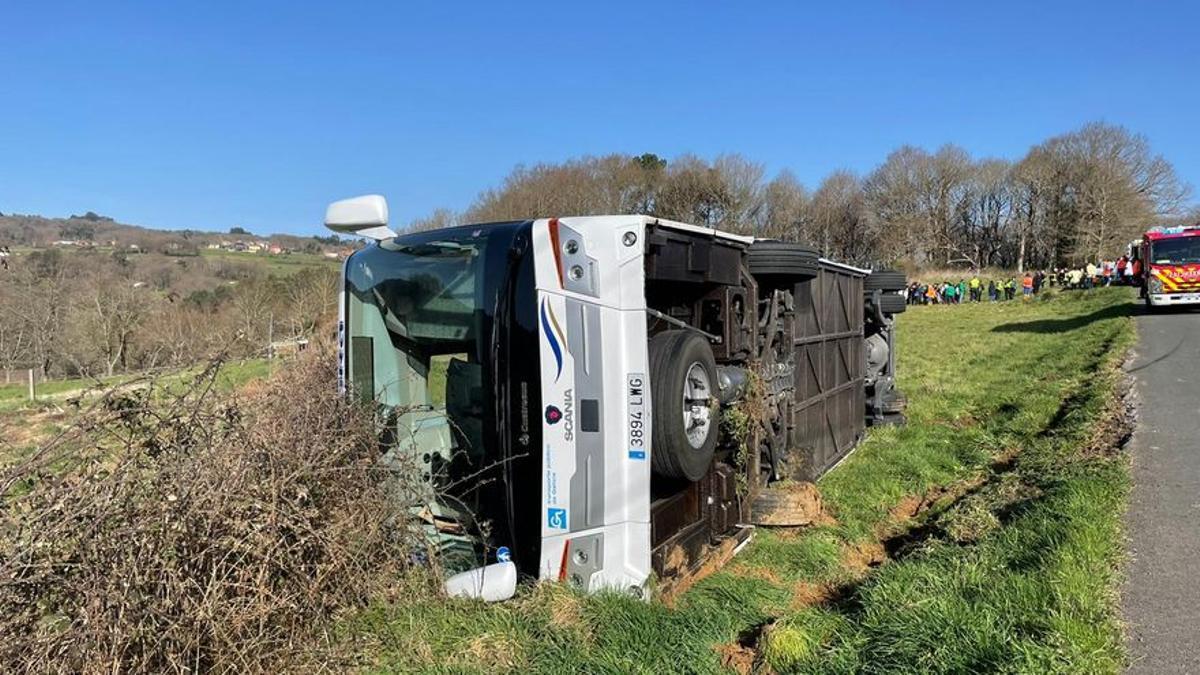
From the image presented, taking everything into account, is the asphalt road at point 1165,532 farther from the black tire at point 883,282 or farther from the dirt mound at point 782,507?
the black tire at point 883,282

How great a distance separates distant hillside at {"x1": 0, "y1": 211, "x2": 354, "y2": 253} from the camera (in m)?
33.2

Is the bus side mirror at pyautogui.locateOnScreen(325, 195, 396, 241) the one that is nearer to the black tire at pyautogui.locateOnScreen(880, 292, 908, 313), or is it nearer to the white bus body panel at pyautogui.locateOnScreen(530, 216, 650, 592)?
the white bus body panel at pyautogui.locateOnScreen(530, 216, 650, 592)

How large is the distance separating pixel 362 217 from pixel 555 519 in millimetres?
2373

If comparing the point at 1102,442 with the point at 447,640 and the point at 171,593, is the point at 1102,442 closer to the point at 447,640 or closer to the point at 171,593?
the point at 447,640

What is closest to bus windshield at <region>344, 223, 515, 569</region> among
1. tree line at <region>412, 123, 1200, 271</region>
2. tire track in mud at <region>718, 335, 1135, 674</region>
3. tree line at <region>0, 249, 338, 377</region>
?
tire track in mud at <region>718, 335, 1135, 674</region>

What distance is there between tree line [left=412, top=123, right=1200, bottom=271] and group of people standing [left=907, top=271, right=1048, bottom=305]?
9.00 m

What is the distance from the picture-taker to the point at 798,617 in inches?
164

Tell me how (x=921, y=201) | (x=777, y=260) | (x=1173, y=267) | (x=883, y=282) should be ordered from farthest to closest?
(x=921, y=201) → (x=1173, y=267) → (x=883, y=282) → (x=777, y=260)

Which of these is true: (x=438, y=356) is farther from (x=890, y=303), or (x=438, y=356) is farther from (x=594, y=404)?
(x=890, y=303)

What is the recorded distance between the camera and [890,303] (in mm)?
10531

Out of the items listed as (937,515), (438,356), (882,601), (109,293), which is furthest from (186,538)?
(109,293)

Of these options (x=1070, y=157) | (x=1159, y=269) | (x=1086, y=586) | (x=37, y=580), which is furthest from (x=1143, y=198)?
(x=37, y=580)

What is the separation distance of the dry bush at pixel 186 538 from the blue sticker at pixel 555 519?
839mm

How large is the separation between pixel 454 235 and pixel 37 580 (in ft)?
8.81
